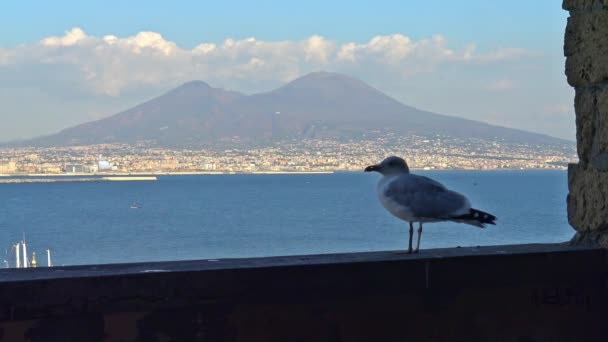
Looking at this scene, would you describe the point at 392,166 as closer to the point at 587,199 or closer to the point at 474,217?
the point at 474,217

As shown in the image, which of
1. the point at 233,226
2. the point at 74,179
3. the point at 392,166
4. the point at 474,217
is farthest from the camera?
the point at 74,179

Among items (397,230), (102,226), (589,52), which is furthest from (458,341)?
(102,226)

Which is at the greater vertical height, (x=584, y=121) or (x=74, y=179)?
(x=584, y=121)

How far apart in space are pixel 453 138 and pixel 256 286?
143450 millimetres

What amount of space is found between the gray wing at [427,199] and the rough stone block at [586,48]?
0.73 metres

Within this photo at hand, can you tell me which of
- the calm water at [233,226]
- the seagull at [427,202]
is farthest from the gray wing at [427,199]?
the calm water at [233,226]

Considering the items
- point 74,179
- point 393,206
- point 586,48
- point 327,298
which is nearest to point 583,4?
point 586,48

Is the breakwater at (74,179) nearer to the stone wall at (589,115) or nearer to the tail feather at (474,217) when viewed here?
the stone wall at (589,115)

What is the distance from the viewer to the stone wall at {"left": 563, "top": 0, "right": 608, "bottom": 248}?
3.45 metres

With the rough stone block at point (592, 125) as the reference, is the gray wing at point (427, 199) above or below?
below

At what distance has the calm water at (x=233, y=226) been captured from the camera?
183ft

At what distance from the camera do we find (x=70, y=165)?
592 feet

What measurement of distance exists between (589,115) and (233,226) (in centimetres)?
7054

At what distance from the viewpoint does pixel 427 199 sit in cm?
327
